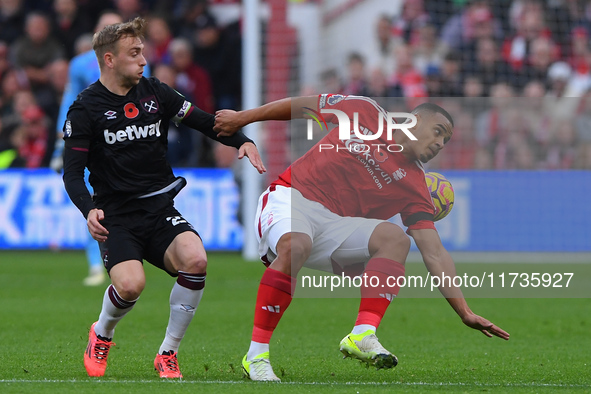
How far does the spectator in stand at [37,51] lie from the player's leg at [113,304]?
10.6 m

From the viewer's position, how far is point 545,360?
5590mm

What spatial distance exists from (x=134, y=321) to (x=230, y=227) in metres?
5.40

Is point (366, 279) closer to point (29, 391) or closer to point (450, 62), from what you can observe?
point (29, 391)

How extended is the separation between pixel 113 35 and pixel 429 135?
1745mm

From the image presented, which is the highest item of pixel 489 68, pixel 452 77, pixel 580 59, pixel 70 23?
pixel 70 23

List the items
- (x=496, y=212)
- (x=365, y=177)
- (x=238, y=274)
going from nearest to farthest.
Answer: (x=365, y=177) < (x=238, y=274) < (x=496, y=212)

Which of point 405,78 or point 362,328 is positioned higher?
point 405,78

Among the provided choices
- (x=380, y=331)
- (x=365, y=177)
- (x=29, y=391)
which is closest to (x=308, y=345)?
(x=380, y=331)

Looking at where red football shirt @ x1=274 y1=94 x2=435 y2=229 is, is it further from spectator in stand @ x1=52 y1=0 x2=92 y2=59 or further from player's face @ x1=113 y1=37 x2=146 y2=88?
spectator in stand @ x1=52 y1=0 x2=92 y2=59

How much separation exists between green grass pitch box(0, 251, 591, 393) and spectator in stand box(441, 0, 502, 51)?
5576mm

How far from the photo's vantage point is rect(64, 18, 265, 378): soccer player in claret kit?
4.82 m

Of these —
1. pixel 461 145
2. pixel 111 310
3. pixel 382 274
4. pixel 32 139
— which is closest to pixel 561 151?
pixel 461 145

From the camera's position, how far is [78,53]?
47.8ft

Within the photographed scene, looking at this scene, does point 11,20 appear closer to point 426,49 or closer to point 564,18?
point 426,49
